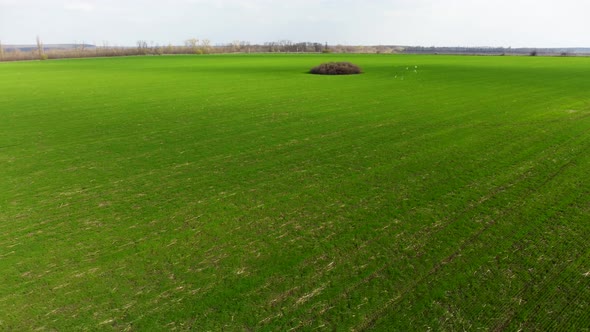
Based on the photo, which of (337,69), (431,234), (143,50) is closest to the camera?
(431,234)

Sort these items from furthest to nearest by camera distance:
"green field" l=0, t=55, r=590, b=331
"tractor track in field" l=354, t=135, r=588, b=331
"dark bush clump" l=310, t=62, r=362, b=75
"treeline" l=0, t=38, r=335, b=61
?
"treeline" l=0, t=38, r=335, b=61 < "dark bush clump" l=310, t=62, r=362, b=75 < "green field" l=0, t=55, r=590, b=331 < "tractor track in field" l=354, t=135, r=588, b=331

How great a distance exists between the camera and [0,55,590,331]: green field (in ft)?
14.6

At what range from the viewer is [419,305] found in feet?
14.7

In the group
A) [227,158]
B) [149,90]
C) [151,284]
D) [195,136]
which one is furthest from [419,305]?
[149,90]

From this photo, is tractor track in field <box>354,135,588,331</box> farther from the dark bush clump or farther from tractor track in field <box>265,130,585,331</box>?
the dark bush clump

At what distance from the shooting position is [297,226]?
6406mm

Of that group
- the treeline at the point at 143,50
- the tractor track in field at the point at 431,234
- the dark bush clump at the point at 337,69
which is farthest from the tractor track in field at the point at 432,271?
the treeline at the point at 143,50

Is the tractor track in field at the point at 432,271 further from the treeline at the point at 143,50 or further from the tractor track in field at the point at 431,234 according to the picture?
the treeline at the point at 143,50

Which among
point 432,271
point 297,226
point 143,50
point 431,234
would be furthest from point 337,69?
point 143,50

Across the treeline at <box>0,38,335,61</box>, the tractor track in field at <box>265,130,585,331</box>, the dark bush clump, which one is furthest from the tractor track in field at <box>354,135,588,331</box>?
the treeline at <box>0,38,335,61</box>

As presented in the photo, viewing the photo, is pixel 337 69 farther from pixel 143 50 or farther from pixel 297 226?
pixel 143 50

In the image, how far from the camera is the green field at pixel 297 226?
4.44 m

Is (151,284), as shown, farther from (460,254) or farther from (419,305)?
(460,254)

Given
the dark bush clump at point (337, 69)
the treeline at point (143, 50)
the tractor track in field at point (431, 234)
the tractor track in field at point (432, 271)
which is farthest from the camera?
the treeline at point (143, 50)
